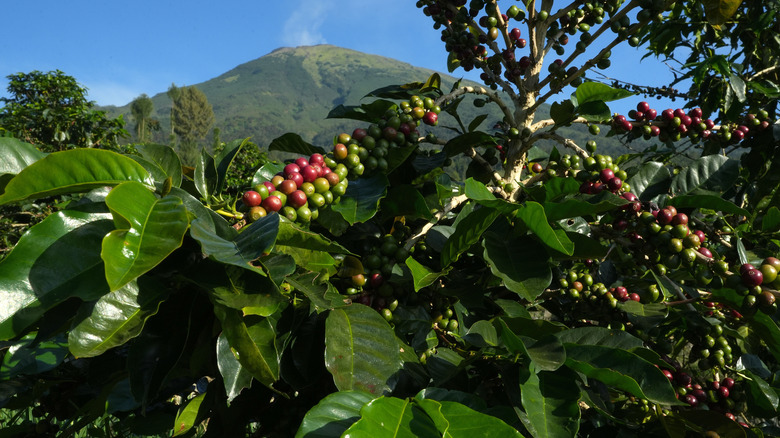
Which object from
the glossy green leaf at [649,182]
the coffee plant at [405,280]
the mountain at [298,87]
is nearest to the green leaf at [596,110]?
the coffee plant at [405,280]

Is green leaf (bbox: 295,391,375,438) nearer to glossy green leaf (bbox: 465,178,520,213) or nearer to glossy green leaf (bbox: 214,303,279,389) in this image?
glossy green leaf (bbox: 214,303,279,389)

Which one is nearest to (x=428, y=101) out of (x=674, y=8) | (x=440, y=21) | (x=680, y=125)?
(x=440, y=21)

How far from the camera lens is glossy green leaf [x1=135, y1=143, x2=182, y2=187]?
982mm

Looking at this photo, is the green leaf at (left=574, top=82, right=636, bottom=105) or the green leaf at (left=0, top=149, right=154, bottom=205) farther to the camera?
the green leaf at (left=574, top=82, right=636, bottom=105)

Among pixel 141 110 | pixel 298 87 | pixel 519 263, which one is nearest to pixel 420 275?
pixel 519 263

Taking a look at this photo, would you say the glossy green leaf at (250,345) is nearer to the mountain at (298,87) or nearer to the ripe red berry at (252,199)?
the ripe red berry at (252,199)

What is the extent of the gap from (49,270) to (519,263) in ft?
2.75

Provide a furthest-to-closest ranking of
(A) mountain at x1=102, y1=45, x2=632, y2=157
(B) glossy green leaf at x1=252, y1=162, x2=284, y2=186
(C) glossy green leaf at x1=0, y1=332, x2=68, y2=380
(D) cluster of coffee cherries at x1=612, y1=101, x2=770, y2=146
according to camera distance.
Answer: (A) mountain at x1=102, y1=45, x2=632, y2=157 → (D) cluster of coffee cherries at x1=612, y1=101, x2=770, y2=146 → (C) glossy green leaf at x1=0, y1=332, x2=68, y2=380 → (B) glossy green leaf at x1=252, y1=162, x2=284, y2=186

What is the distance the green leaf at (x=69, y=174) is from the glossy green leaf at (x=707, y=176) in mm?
1364

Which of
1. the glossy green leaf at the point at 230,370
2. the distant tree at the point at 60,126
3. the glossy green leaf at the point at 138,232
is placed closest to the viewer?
the glossy green leaf at the point at 138,232

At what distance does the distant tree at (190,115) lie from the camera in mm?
59156

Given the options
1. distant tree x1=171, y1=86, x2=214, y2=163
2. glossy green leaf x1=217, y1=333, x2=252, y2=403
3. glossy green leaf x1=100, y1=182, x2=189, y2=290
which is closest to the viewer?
glossy green leaf x1=100, y1=182, x2=189, y2=290

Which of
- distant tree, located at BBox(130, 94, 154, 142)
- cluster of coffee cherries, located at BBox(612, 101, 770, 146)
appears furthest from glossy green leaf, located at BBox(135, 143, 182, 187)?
distant tree, located at BBox(130, 94, 154, 142)

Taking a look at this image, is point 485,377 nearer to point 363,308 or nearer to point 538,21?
point 363,308
